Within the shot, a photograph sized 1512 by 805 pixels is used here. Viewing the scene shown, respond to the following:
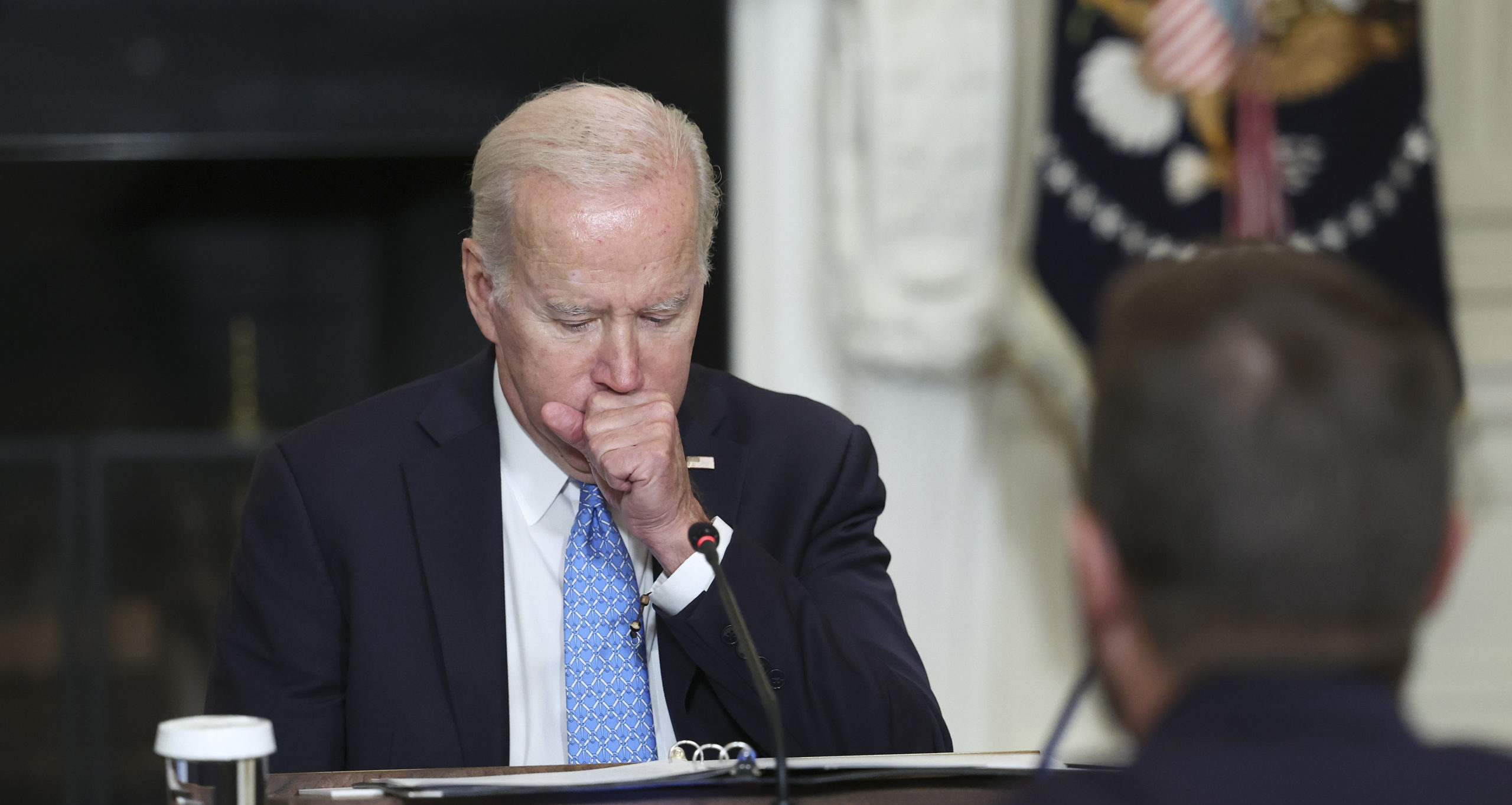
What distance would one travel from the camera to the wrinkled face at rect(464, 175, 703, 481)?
5.09 feet

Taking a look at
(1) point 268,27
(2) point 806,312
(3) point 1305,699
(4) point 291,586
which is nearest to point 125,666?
(1) point 268,27

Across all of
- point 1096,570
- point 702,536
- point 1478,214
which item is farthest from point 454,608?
point 1478,214

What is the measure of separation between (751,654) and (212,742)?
1.31 ft

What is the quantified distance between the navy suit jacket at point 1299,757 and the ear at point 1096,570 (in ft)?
0.19

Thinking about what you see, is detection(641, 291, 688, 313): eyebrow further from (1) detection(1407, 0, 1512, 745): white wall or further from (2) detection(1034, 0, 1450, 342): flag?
(1) detection(1407, 0, 1512, 745): white wall

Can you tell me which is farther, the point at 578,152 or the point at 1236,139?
the point at 1236,139

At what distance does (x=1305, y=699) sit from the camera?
2.04 ft

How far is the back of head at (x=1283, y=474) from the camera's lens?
627 mm

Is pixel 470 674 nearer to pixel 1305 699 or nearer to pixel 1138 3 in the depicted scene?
pixel 1305 699

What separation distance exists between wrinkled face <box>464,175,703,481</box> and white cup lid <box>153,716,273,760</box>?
0.62 metres

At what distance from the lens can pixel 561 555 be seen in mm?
1665

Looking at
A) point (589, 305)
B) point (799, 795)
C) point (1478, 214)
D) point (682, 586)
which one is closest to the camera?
point (799, 795)

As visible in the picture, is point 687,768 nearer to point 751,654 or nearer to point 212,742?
point 751,654

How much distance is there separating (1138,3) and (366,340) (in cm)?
171
